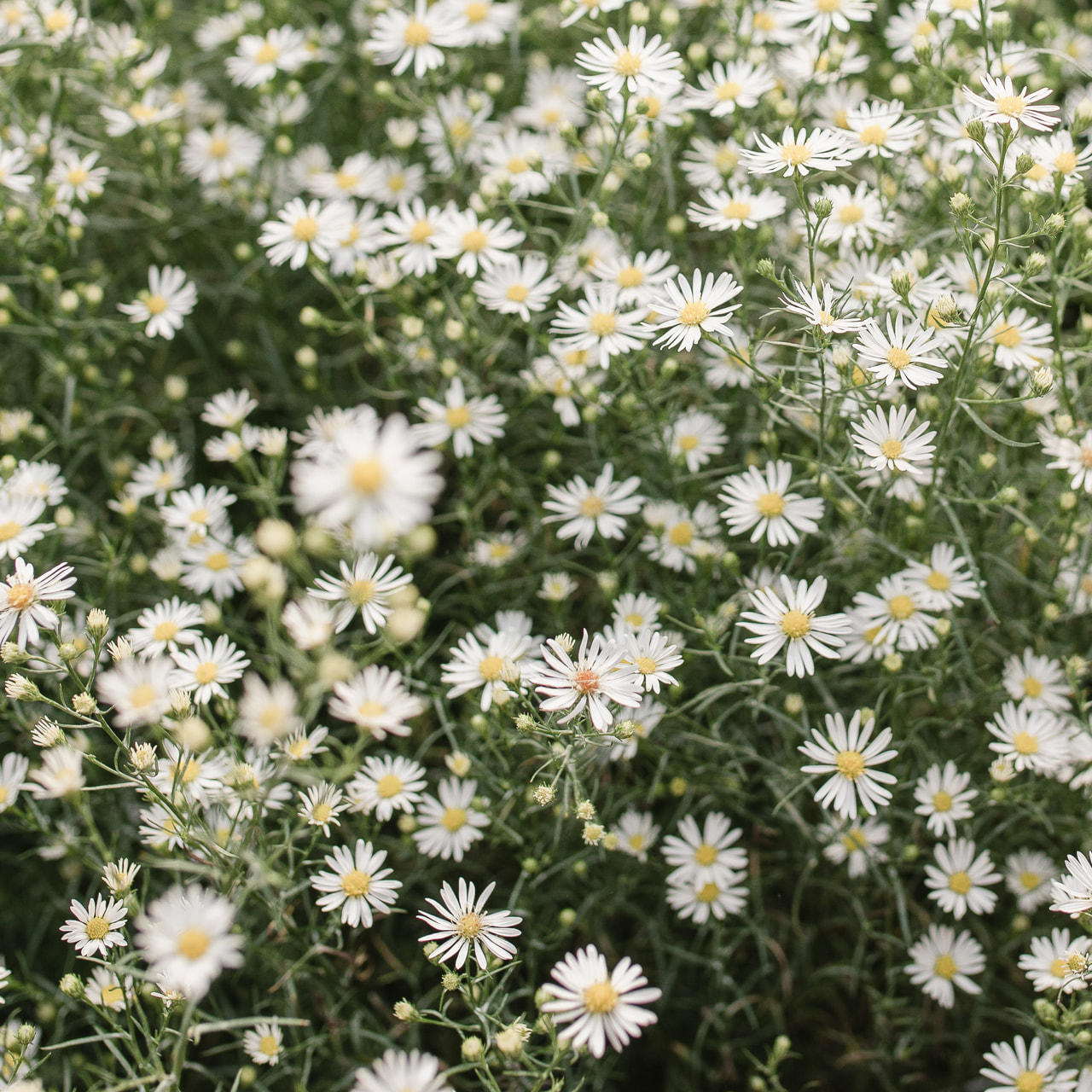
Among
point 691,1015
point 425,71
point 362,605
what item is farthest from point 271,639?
point 425,71

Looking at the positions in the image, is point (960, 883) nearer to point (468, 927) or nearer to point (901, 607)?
point (901, 607)

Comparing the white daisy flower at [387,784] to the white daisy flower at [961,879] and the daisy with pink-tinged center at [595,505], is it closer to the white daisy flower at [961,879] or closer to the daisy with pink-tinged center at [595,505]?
the daisy with pink-tinged center at [595,505]

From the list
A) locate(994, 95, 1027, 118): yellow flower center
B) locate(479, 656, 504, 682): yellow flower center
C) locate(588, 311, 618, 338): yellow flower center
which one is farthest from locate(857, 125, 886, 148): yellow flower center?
locate(479, 656, 504, 682): yellow flower center

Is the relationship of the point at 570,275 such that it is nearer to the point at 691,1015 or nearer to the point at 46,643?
the point at 46,643

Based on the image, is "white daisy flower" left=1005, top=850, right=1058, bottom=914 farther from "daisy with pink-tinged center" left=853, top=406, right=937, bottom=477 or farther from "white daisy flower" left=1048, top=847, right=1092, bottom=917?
"daisy with pink-tinged center" left=853, top=406, right=937, bottom=477

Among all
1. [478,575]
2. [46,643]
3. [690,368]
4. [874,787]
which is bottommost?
[874,787]

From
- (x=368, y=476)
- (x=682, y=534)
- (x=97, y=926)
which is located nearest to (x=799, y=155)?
(x=682, y=534)
